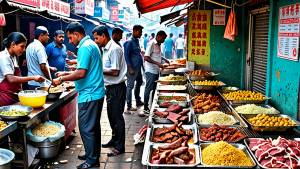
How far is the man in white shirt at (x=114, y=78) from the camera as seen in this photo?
15.9ft

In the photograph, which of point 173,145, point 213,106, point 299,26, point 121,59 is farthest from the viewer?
point 121,59

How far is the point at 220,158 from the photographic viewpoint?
2.68 metres

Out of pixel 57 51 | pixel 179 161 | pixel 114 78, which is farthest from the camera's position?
pixel 57 51

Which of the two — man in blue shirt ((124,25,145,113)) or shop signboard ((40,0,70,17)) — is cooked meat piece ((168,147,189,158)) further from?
shop signboard ((40,0,70,17))

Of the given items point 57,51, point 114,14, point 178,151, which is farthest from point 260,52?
point 114,14

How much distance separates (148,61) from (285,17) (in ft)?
13.8

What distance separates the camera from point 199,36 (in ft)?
24.4

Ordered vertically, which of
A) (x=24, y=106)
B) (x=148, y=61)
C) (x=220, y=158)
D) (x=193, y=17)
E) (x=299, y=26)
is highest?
(x=193, y=17)

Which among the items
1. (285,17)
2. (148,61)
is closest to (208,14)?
(148,61)

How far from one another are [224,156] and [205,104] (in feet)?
6.83

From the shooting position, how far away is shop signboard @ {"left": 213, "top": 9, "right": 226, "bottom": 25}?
7.17m

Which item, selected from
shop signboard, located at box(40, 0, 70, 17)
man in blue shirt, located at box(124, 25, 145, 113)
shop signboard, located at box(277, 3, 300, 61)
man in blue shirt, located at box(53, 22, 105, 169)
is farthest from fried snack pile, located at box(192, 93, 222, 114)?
shop signboard, located at box(40, 0, 70, 17)

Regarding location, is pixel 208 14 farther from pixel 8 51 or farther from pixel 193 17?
pixel 8 51

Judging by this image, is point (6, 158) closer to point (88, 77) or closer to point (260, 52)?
point (88, 77)
